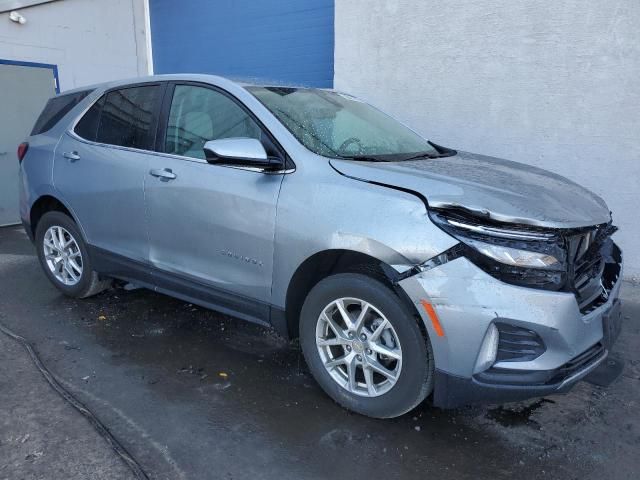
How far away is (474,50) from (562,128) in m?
1.20

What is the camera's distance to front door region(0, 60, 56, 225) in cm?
745

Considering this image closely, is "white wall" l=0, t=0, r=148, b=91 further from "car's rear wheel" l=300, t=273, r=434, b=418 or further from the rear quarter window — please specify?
"car's rear wheel" l=300, t=273, r=434, b=418

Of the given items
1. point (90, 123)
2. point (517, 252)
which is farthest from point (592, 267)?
point (90, 123)

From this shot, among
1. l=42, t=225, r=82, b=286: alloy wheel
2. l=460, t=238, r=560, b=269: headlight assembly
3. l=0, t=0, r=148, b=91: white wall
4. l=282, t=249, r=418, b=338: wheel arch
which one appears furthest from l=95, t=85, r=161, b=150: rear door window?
l=0, t=0, r=148, b=91: white wall

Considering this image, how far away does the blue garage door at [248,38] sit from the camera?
702 centimetres

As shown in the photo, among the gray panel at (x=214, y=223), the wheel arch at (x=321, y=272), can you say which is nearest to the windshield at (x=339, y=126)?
the gray panel at (x=214, y=223)

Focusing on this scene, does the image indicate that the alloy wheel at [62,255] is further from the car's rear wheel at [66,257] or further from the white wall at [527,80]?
the white wall at [527,80]

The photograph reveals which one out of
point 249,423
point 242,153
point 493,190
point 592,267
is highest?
point 242,153

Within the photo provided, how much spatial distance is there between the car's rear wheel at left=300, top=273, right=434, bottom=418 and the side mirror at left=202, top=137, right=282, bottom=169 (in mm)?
731

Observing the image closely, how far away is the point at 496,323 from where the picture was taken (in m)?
2.21

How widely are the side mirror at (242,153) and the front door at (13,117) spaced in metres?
6.15

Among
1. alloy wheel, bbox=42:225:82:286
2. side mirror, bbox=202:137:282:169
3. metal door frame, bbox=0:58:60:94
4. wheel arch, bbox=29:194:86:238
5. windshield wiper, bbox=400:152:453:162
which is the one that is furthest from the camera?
metal door frame, bbox=0:58:60:94

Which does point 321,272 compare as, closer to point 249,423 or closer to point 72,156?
point 249,423

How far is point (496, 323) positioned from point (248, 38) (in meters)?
6.77
